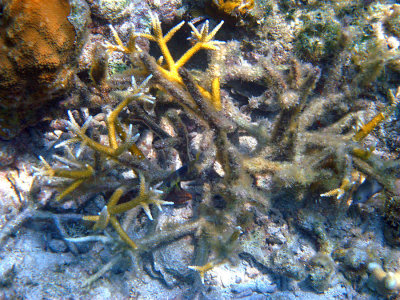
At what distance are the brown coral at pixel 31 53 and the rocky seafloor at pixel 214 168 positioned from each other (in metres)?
0.04

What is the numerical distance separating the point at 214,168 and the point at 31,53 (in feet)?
6.70

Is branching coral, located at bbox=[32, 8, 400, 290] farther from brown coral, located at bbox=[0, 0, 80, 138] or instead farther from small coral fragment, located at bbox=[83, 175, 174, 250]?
brown coral, located at bbox=[0, 0, 80, 138]

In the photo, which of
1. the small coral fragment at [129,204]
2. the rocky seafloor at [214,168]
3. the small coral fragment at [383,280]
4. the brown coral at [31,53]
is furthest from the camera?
the small coral fragment at [383,280]

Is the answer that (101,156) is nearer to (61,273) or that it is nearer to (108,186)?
(108,186)

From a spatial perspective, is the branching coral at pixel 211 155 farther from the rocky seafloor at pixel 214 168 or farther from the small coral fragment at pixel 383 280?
the small coral fragment at pixel 383 280

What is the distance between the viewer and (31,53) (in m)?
1.98

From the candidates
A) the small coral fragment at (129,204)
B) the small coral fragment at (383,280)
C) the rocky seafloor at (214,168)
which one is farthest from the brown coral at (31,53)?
the small coral fragment at (383,280)

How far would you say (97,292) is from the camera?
274 cm

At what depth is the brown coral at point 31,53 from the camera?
1925mm

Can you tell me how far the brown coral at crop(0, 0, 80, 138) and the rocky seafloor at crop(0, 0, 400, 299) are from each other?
0.04 meters

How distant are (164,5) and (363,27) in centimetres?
283

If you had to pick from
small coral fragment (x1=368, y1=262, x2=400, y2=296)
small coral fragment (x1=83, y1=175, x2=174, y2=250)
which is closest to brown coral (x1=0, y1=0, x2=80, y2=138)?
small coral fragment (x1=83, y1=175, x2=174, y2=250)

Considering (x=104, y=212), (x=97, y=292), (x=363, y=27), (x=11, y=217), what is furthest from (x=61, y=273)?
(x=363, y=27)

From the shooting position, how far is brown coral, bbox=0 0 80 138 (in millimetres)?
1925
